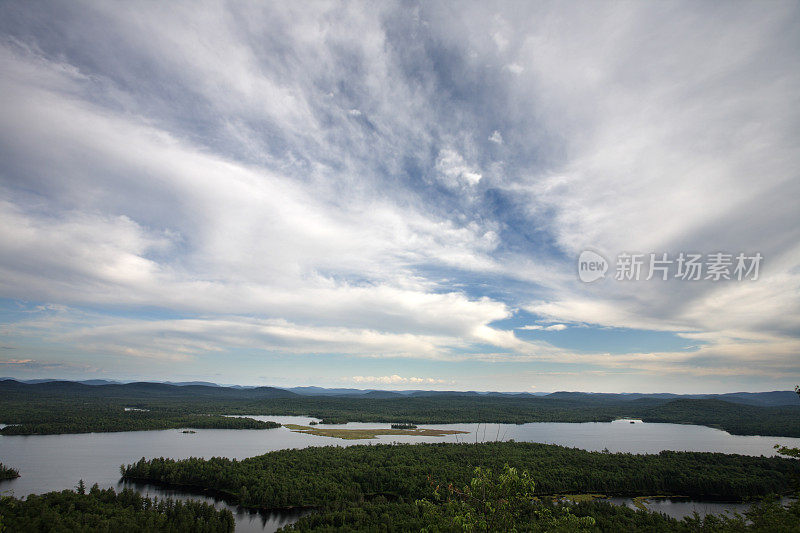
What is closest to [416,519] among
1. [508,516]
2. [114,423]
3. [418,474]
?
[418,474]

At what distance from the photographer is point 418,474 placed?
226ft

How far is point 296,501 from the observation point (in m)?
59.4

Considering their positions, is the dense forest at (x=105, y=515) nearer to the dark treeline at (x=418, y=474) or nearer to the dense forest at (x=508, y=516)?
→ the dense forest at (x=508, y=516)

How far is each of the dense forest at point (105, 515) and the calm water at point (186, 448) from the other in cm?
606

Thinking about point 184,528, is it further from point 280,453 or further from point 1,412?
point 1,412

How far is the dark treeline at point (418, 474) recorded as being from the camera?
6238cm

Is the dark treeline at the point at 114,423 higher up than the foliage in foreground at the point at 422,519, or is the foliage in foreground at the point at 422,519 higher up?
the foliage in foreground at the point at 422,519

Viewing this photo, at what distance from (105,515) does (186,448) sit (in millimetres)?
61640

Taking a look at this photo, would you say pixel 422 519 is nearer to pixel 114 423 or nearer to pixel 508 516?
pixel 508 516

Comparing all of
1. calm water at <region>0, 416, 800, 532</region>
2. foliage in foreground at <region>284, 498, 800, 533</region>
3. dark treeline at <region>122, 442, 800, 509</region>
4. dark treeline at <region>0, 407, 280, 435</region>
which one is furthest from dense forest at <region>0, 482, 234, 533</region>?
dark treeline at <region>0, 407, 280, 435</region>

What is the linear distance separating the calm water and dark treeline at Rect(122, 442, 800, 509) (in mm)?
3890

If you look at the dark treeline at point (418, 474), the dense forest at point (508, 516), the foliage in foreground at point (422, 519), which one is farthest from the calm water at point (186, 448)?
the dense forest at point (508, 516)

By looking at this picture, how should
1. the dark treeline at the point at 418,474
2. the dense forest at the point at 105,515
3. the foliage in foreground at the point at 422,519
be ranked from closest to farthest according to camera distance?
the foliage in foreground at the point at 422,519 < the dense forest at the point at 105,515 < the dark treeline at the point at 418,474

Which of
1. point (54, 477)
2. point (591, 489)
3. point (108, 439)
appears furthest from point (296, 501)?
point (108, 439)
